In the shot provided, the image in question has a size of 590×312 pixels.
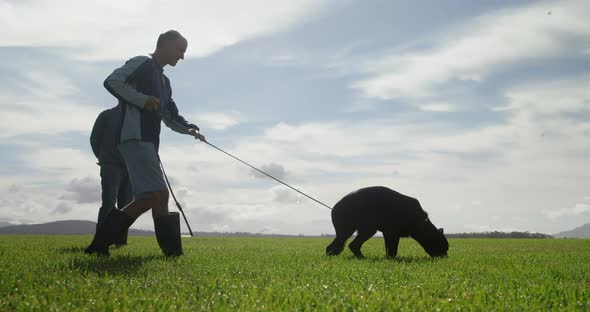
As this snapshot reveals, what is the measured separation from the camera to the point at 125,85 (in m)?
6.06

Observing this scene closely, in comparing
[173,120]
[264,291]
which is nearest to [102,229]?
[173,120]

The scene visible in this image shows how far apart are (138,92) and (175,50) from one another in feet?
2.92

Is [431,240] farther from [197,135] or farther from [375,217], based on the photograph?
[197,135]

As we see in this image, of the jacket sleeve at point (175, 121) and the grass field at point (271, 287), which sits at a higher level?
the jacket sleeve at point (175, 121)

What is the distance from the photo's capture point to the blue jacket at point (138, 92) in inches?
237

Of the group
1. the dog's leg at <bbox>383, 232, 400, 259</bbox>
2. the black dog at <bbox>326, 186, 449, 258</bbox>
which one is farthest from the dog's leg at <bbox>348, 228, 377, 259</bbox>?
the dog's leg at <bbox>383, 232, 400, 259</bbox>

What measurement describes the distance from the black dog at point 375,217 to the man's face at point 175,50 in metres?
3.38

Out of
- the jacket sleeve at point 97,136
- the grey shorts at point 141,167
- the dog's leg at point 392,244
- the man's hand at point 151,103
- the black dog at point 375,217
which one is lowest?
the dog's leg at point 392,244

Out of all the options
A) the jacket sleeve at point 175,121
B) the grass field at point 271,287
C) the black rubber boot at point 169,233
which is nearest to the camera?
the grass field at point 271,287

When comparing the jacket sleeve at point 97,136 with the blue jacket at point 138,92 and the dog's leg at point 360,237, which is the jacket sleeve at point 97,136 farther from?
the dog's leg at point 360,237

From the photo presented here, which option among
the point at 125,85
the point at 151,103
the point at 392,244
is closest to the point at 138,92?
the point at 125,85

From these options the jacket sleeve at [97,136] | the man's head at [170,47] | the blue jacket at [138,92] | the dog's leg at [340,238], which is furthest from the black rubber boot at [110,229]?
the jacket sleeve at [97,136]

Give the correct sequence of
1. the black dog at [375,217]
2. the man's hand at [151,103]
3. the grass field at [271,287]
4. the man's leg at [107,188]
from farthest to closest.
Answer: the man's leg at [107,188] < the black dog at [375,217] < the man's hand at [151,103] < the grass field at [271,287]

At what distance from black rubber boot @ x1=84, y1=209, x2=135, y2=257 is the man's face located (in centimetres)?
216
